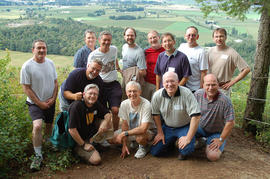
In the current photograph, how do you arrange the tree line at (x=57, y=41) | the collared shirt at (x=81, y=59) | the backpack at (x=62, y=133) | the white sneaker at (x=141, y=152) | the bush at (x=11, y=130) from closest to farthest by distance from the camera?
the bush at (x=11, y=130) < the backpack at (x=62, y=133) < the white sneaker at (x=141, y=152) < the collared shirt at (x=81, y=59) < the tree line at (x=57, y=41)

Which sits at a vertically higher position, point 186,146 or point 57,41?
point 57,41

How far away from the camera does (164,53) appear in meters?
4.84

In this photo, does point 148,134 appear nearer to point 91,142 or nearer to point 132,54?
point 91,142

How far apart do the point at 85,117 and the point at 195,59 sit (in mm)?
2447

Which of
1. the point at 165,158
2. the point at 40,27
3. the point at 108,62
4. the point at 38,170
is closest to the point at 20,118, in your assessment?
the point at 38,170

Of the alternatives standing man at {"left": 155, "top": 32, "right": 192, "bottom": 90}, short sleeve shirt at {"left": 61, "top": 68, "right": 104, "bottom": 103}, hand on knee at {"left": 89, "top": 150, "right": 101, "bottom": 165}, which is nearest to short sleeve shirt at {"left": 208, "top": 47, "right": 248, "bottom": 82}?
standing man at {"left": 155, "top": 32, "right": 192, "bottom": 90}

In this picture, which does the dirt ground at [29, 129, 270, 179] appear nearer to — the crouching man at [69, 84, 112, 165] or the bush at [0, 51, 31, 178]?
the crouching man at [69, 84, 112, 165]

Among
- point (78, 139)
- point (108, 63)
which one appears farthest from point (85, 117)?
point (108, 63)

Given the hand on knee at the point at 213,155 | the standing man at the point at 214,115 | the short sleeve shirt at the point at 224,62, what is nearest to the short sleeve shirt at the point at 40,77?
the standing man at the point at 214,115

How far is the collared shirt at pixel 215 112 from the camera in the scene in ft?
13.5

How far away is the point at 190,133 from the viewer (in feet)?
13.3

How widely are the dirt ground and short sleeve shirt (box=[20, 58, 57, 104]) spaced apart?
1364mm

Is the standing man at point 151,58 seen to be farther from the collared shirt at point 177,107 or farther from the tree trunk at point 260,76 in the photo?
the tree trunk at point 260,76

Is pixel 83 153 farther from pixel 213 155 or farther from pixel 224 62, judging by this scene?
pixel 224 62
